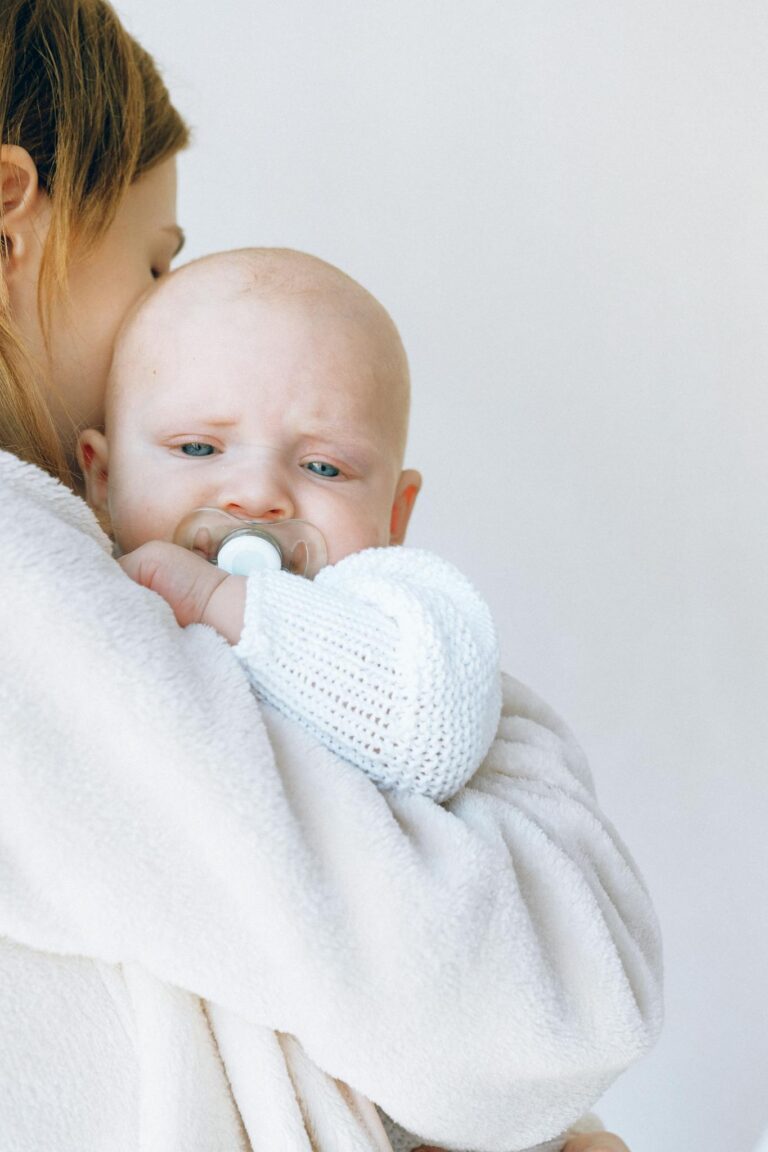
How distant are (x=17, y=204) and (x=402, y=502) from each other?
A: 0.44m

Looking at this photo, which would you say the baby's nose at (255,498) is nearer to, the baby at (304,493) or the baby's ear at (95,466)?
the baby at (304,493)

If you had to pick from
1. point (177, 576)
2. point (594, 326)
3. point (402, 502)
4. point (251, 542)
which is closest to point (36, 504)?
point (177, 576)

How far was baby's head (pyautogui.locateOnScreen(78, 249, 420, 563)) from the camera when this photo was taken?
41.8 inches

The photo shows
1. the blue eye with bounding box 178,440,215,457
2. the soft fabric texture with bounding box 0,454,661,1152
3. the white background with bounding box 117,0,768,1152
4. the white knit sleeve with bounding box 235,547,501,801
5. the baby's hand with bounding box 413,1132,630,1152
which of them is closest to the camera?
the soft fabric texture with bounding box 0,454,661,1152

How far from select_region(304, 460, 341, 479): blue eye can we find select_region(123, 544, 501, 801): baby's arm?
0.72ft

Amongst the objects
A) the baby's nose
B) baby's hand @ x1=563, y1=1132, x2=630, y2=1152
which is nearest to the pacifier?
the baby's nose

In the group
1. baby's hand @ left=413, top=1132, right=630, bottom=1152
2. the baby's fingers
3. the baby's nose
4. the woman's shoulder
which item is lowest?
baby's hand @ left=413, top=1132, right=630, bottom=1152

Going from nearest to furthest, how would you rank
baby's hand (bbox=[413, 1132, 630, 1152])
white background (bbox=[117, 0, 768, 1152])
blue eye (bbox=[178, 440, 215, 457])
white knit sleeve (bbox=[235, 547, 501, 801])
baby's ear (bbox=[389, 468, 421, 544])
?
white knit sleeve (bbox=[235, 547, 501, 801]) → baby's hand (bbox=[413, 1132, 630, 1152]) → blue eye (bbox=[178, 440, 215, 457]) → baby's ear (bbox=[389, 468, 421, 544]) → white background (bbox=[117, 0, 768, 1152])

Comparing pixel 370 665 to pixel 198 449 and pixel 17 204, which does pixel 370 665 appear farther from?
pixel 17 204

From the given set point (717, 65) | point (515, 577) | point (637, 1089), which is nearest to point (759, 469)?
point (515, 577)

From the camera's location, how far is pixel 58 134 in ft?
3.60

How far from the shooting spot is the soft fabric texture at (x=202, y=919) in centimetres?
73

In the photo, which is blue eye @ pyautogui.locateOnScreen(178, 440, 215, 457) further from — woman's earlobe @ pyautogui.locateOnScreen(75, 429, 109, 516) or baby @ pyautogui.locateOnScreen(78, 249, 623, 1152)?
woman's earlobe @ pyautogui.locateOnScreen(75, 429, 109, 516)

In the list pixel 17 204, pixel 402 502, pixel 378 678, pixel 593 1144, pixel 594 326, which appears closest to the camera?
pixel 378 678
